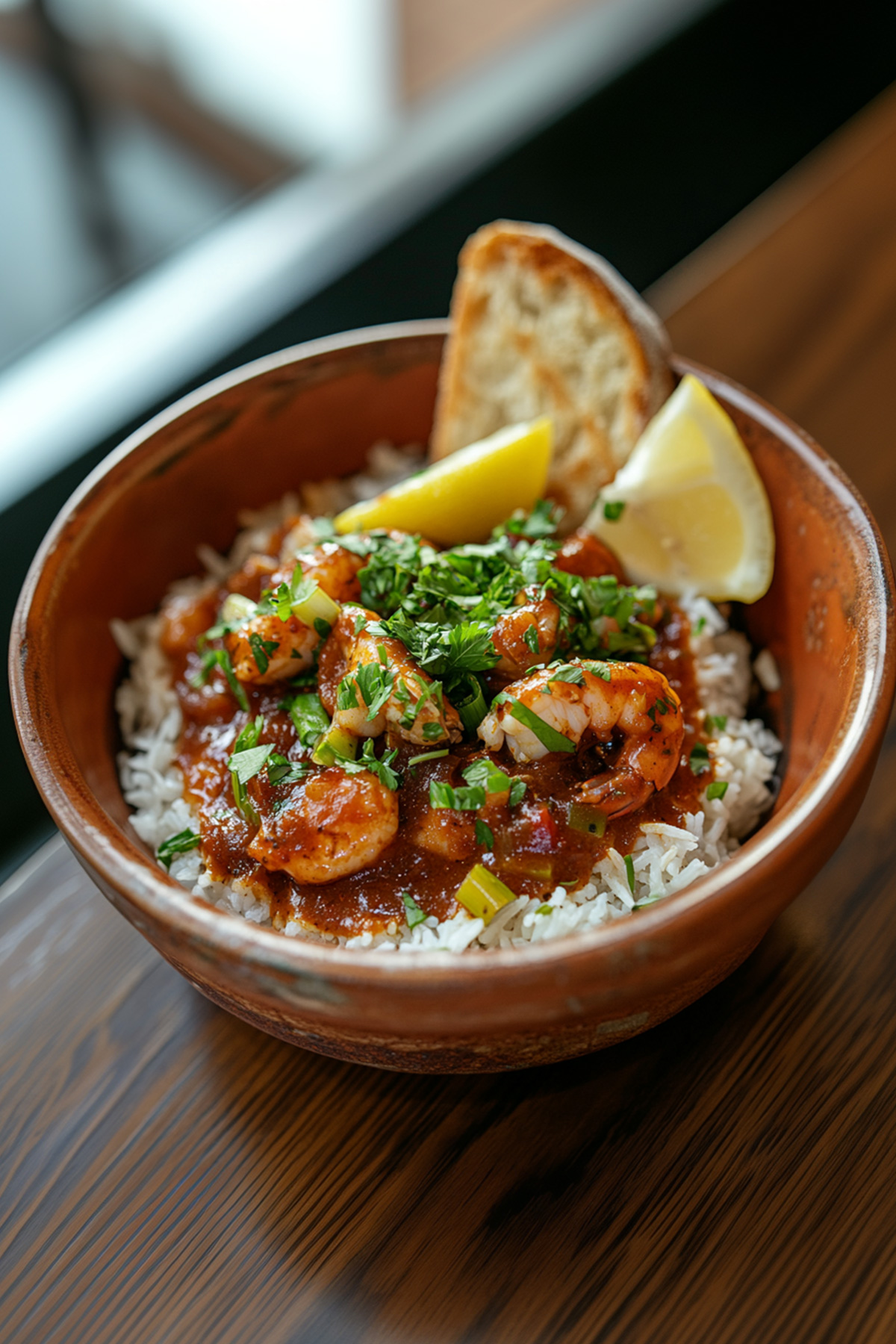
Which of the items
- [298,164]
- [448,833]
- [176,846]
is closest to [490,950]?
[448,833]

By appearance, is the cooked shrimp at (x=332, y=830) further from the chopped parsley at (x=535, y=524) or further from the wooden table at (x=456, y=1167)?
the chopped parsley at (x=535, y=524)

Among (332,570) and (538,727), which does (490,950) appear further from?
(332,570)

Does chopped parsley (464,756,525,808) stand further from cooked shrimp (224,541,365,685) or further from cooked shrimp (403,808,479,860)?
cooked shrimp (224,541,365,685)

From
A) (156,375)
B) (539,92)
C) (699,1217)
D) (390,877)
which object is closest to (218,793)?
(390,877)

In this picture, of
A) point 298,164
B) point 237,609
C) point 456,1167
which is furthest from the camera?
point 298,164

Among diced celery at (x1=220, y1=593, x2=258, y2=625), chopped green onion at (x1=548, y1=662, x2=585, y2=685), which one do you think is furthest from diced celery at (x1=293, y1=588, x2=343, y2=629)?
chopped green onion at (x1=548, y1=662, x2=585, y2=685)

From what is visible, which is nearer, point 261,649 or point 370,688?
point 370,688

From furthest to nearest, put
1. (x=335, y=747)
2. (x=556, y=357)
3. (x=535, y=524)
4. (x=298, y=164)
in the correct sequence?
(x=298, y=164)
(x=556, y=357)
(x=535, y=524)
(x=335, y=747)
